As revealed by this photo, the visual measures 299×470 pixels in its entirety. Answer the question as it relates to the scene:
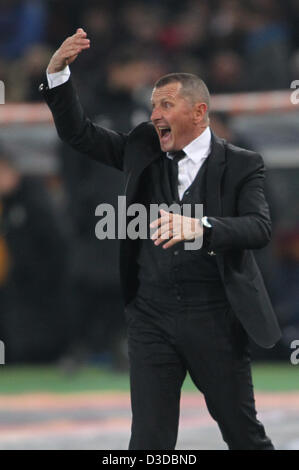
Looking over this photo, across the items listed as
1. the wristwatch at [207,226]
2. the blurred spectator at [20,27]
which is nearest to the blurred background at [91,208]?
the blurred spectator at [20,27]

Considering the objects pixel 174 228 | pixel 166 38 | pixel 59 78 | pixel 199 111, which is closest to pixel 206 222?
Answer: pixel 174 228

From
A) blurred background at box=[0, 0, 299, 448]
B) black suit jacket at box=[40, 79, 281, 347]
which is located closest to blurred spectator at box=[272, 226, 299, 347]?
blurred background at box=[0, 0, 299, 448]

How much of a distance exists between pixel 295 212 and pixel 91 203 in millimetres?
1735

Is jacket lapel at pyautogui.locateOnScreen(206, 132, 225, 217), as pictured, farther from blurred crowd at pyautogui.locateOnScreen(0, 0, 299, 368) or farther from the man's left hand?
blurred crowd at pyautogui.locateOnScreen(0, 0, 299, 368)

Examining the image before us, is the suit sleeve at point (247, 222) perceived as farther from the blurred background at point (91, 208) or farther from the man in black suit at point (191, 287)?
the blurred background at point (91, 208)

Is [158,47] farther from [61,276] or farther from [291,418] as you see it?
[291,418]

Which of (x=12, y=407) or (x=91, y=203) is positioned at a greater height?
(x=91, y=203)

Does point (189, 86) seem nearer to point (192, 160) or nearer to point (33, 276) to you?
point (192, 160)

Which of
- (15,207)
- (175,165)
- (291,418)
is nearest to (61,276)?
(15,207)

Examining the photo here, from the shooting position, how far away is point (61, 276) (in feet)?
28.5

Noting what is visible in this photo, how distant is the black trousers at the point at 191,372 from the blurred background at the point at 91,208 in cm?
312

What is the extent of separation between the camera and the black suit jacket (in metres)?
4.33

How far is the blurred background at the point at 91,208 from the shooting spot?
8086mm

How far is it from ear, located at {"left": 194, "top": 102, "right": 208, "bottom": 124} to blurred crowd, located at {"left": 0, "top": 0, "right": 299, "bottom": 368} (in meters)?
3.37
